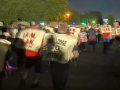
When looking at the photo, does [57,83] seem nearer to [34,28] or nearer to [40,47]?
[40,47]

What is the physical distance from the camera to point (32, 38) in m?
5.70

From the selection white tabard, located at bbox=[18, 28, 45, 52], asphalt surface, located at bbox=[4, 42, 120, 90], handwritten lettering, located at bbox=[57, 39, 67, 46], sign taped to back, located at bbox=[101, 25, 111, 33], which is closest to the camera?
handwritten lettering, located at bbox=[57, 39, 67, 46]

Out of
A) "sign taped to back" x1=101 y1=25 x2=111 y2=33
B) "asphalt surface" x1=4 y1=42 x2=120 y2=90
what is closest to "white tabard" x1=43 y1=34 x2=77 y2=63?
"asphalt surface" x1=4 y1=42 x2=120 y2=90

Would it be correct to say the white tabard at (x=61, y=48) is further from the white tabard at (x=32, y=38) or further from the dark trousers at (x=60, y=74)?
the white tabard at (x=32, y=38)

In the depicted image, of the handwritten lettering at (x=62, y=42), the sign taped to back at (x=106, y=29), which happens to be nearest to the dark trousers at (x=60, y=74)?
the handwritten lettering at (x=62, y=42)

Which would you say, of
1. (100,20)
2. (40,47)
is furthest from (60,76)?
(100,20)

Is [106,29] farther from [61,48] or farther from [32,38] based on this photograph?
[61,48]

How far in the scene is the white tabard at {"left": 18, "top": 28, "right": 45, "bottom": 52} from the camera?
18.3ft

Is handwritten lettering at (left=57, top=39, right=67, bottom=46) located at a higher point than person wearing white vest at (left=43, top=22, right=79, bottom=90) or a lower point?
higher

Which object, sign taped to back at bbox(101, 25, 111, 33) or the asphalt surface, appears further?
sign taped to back at bbox(101, 25, 111, 33)

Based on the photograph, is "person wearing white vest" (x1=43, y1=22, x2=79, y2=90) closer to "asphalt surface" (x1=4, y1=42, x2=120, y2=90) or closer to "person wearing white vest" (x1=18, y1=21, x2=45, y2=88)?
"person wearing white vest" (x1=18, y1=21, x2=45, y2=88)

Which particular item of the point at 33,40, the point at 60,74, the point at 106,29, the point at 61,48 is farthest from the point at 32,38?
the point at 106,29

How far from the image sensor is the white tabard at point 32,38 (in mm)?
5590

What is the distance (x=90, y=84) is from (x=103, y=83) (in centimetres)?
44
